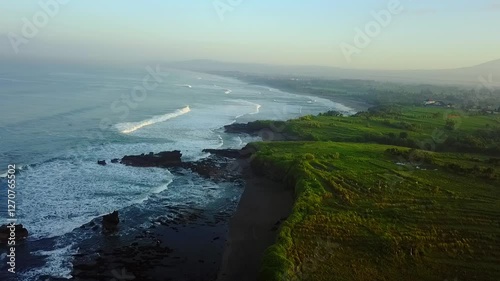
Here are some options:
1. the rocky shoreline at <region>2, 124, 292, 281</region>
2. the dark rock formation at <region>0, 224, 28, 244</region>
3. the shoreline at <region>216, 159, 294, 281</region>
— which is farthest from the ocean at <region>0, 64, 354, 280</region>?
the shoreline at <region>216, 159, 294, 281</region>

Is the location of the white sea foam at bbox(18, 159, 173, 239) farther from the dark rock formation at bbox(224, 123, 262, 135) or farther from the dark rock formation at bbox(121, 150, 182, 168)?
the dark rock formation at bbox(224, 123, 262, 135)

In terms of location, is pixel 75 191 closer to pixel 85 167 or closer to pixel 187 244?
pixel 85 167

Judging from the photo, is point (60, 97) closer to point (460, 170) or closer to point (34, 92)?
point (34, 92)

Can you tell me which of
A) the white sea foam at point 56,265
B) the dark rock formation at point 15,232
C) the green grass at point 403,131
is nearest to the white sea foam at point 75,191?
the dark rock formation at point 15,232

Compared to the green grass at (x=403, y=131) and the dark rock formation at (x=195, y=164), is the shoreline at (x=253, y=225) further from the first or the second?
the green grass at (x=403, y=131)

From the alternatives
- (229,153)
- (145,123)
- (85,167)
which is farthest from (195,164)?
(145,123)

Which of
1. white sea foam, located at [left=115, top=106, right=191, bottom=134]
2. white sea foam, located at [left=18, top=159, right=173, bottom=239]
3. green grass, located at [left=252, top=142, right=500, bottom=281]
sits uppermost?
green grass, located at [left=252, top=142, right=500, bottom=281]
